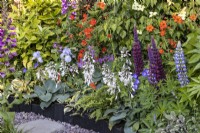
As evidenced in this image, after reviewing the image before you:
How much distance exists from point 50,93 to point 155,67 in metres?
1.69

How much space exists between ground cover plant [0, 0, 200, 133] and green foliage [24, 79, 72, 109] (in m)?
0.01

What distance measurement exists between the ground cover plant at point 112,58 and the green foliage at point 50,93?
1 cm

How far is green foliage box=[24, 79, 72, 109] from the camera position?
4.98 m

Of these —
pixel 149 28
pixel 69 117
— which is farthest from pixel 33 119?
pixel 149 28

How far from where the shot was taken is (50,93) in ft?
16.6

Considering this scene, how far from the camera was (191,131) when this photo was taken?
350 cm

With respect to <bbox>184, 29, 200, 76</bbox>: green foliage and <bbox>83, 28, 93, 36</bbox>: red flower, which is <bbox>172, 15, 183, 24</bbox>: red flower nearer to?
<bbox>184, 29, 200, 76</bbox>: green foliage

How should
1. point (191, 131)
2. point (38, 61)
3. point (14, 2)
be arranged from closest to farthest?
Answer: point (191, 131), point (38, 61), point (14, 2)

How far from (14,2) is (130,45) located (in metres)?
2.48

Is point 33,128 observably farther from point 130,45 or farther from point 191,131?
point 191,131

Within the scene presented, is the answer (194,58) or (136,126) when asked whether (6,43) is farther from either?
(194,58)

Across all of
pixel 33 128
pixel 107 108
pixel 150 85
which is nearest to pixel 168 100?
pixel 150 85

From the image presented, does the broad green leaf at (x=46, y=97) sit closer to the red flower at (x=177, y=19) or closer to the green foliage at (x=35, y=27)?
the green foliage at (x=35, y=27)

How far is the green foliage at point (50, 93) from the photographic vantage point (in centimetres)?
498
